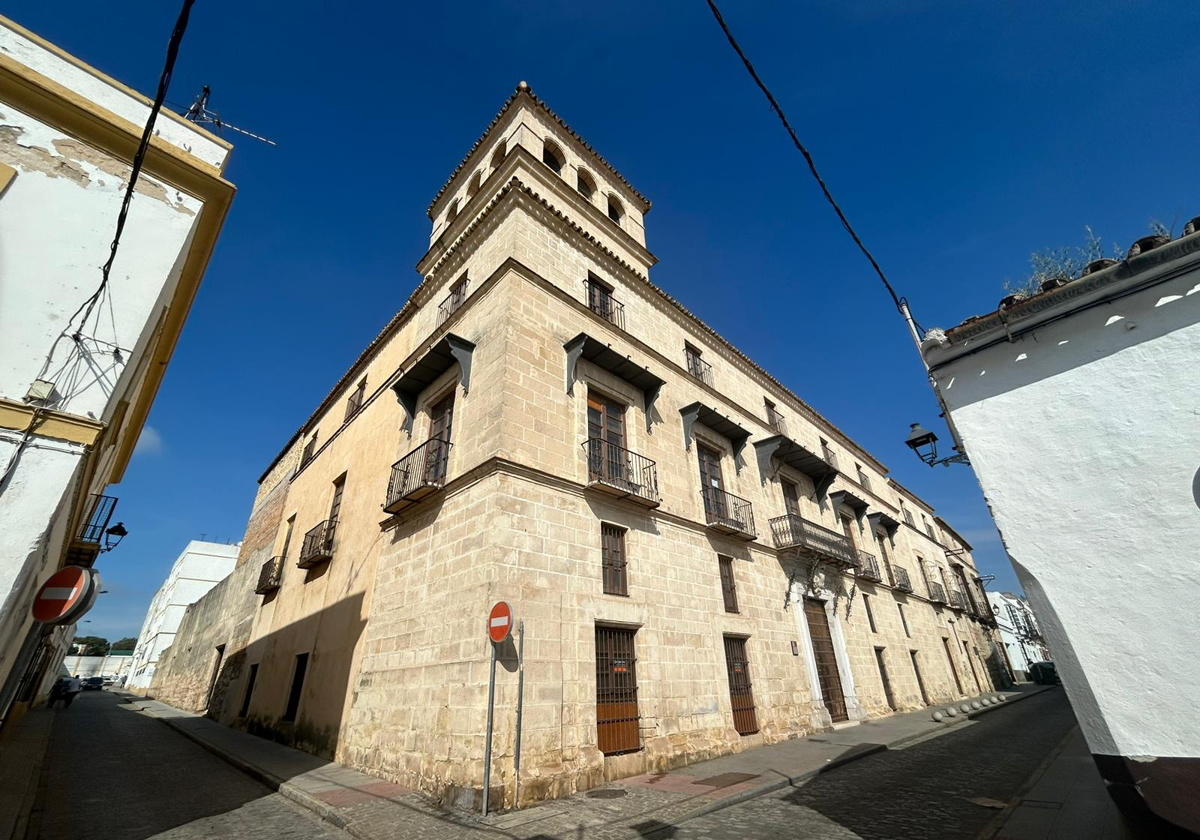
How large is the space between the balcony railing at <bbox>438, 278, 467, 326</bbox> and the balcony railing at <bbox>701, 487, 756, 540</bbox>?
24.9 feet

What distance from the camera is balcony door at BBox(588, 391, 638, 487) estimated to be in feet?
31.5

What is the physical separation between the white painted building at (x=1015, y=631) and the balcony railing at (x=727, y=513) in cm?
4966

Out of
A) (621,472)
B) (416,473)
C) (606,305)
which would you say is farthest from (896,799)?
(606,305)

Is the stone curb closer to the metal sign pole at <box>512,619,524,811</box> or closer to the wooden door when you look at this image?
the metal sign pole at <box>512,619,524,811</box>

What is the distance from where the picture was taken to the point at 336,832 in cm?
562

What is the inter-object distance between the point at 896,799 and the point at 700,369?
10810mm

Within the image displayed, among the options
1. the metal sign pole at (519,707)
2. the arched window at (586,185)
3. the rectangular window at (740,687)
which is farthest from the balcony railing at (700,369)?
the metal sign pole at (519,707)

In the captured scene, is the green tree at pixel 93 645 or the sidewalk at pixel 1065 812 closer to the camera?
the sidewalk at pixel 1065 812

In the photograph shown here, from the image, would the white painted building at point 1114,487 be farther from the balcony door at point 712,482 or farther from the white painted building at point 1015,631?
the white painted building at point 1015,631

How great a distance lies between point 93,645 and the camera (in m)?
86.2

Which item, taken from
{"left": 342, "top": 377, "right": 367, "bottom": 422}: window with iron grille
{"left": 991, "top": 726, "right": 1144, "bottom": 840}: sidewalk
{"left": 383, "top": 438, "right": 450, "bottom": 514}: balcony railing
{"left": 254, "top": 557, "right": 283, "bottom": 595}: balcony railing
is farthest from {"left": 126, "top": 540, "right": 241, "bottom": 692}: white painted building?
{"left": 991, "top": 726, "right": 1144, "bottom": 840}: sidewalk

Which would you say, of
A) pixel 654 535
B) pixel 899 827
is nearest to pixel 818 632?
pixel 654 535

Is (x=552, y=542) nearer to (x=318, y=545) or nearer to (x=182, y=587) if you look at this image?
(x=318, y=545)

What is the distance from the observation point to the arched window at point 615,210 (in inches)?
647
